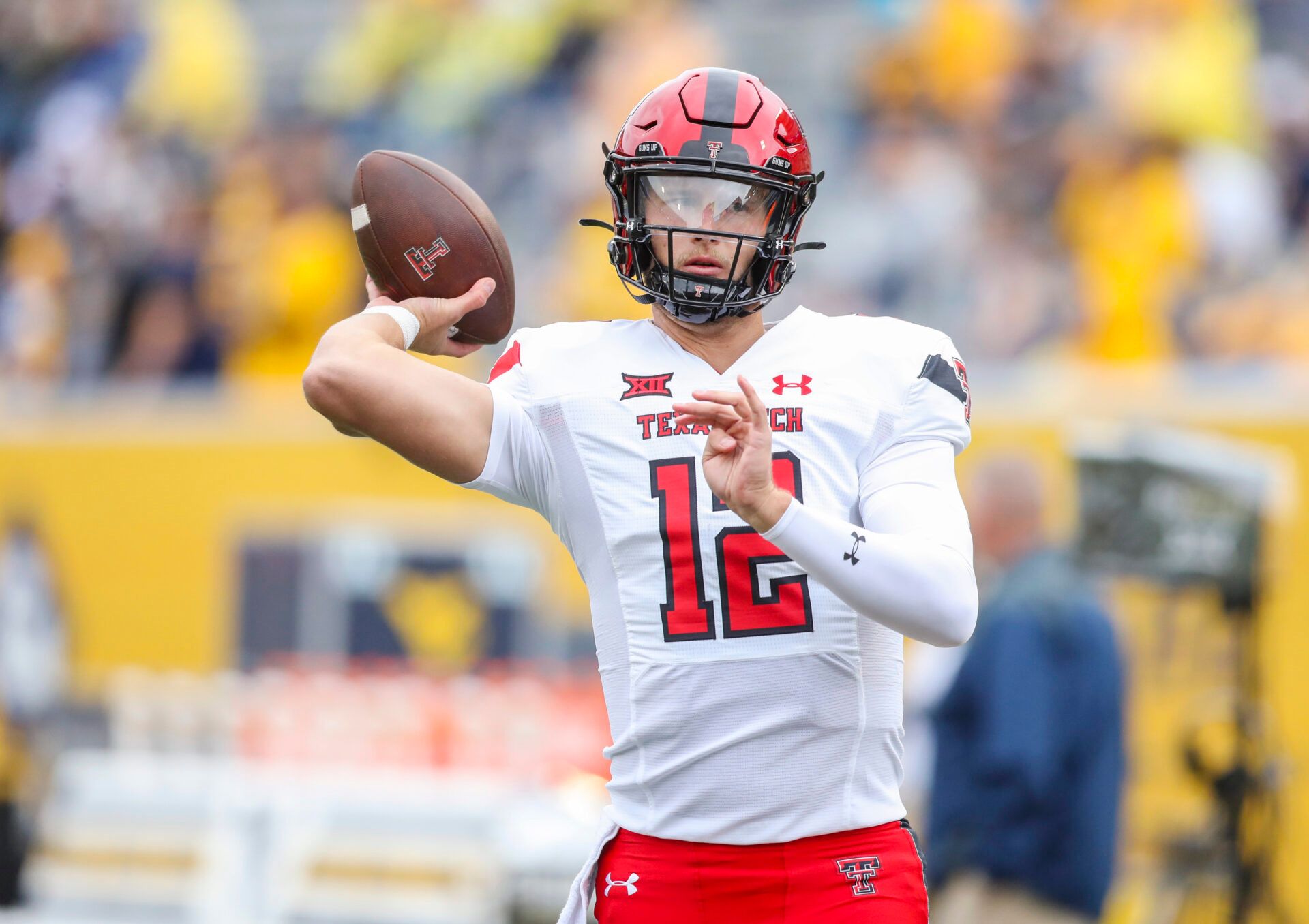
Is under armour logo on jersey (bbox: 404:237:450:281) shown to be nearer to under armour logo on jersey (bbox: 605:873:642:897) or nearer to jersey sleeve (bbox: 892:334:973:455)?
jersey sleeve (bbox: 892:334:973:455)

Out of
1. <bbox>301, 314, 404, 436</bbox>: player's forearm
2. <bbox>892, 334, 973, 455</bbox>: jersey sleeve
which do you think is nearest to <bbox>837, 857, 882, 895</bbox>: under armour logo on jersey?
<bbox>892, 334, 973, 455</bbox>: jersey sleeve

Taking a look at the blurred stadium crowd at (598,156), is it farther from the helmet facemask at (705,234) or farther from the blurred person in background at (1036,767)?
the helmet facemask at (705,234)

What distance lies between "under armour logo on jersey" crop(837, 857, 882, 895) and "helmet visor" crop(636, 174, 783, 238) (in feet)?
3.17

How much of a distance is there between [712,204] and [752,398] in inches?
17.9

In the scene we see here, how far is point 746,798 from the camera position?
245cm

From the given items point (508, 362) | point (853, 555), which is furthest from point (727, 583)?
point (508, 362)

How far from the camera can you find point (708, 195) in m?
2.62

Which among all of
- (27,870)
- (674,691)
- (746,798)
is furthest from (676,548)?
(27,870)

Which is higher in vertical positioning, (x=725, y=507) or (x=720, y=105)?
(x=720, y=105)

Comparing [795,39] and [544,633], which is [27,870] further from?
[795,39]

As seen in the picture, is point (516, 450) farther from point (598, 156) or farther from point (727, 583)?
point (598, 156)

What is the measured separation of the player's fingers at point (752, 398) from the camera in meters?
2.29

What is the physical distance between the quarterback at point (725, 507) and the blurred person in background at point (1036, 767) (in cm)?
222

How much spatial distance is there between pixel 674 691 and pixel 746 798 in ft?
0.62
